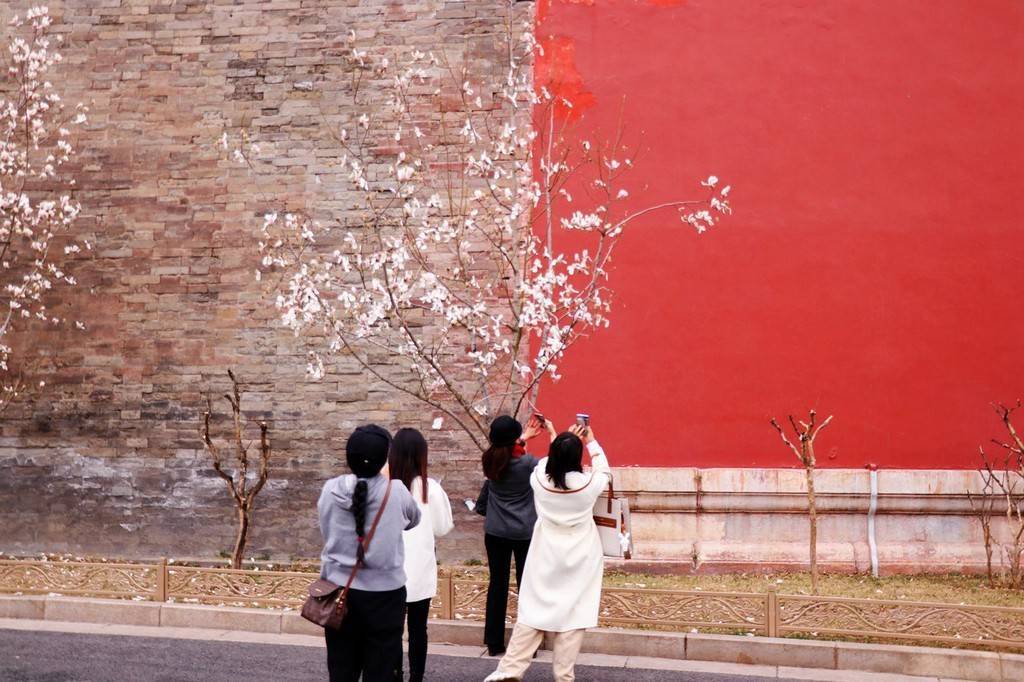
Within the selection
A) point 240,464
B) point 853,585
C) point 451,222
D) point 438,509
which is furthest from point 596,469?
point 240,464

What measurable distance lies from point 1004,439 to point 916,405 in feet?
2.76

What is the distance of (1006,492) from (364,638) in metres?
7.30

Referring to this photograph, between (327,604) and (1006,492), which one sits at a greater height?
(1006,492)

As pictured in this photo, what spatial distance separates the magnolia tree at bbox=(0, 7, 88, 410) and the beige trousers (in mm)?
7625

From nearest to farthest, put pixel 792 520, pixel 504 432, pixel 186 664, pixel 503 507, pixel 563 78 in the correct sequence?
pixel 504 432 < pixel 186 664 < pixel 503 507 < pixel 792 520 < pixel 563 78

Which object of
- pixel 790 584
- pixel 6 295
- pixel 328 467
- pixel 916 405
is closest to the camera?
pixel 790 584

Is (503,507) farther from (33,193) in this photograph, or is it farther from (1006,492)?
(33,193)

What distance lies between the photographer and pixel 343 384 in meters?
12.1

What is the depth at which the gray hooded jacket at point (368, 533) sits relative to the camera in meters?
5.32

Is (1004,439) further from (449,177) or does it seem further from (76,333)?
(76,333)

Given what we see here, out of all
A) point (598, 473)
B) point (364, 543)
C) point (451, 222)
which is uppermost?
point (451, 222)

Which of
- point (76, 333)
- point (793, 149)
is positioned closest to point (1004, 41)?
point (793, 149)

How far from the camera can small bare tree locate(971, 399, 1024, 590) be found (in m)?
10.4

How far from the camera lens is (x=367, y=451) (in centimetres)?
531
